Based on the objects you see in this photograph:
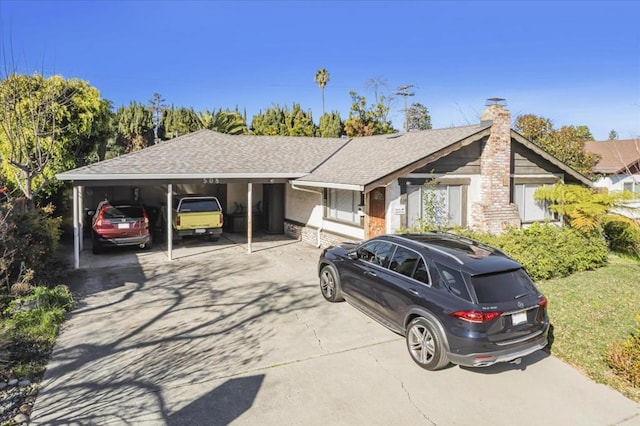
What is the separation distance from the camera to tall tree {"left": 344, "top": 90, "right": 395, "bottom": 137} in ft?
116

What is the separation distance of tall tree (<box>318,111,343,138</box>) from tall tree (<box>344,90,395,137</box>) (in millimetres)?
890

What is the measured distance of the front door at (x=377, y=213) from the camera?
12125 mm

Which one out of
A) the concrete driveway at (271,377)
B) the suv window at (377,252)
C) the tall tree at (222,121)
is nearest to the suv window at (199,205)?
the concrete driveway at (271,377)

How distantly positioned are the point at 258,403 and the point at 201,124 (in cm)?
2899

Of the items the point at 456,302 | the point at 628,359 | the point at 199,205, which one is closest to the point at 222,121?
the point at 199,205

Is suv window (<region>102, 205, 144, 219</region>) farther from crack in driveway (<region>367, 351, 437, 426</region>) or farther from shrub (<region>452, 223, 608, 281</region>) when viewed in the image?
shrub (<region>452, 223, 608, 281</region>)

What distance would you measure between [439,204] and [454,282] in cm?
740

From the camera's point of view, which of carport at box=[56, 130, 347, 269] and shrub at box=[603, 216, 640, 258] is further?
shrub at box=[603, 216, 640, 258]

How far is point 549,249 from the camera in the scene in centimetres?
1026

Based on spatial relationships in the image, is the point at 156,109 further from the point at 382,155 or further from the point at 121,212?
the point at 382,155

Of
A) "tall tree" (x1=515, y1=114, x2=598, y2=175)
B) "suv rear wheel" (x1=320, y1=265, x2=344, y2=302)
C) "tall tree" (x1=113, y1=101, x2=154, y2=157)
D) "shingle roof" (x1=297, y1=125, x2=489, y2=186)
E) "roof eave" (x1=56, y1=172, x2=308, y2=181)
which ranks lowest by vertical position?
"suv rear wheel" (x1=320, y1=265, x2=344, y2=302)

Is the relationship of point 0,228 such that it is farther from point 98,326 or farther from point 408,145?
point 408,145

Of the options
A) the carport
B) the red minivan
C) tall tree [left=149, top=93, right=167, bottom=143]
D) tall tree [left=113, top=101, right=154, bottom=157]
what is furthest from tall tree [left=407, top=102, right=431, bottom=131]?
the red minivan

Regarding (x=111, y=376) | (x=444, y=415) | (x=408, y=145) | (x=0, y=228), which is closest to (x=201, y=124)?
(x=408, y=145)
